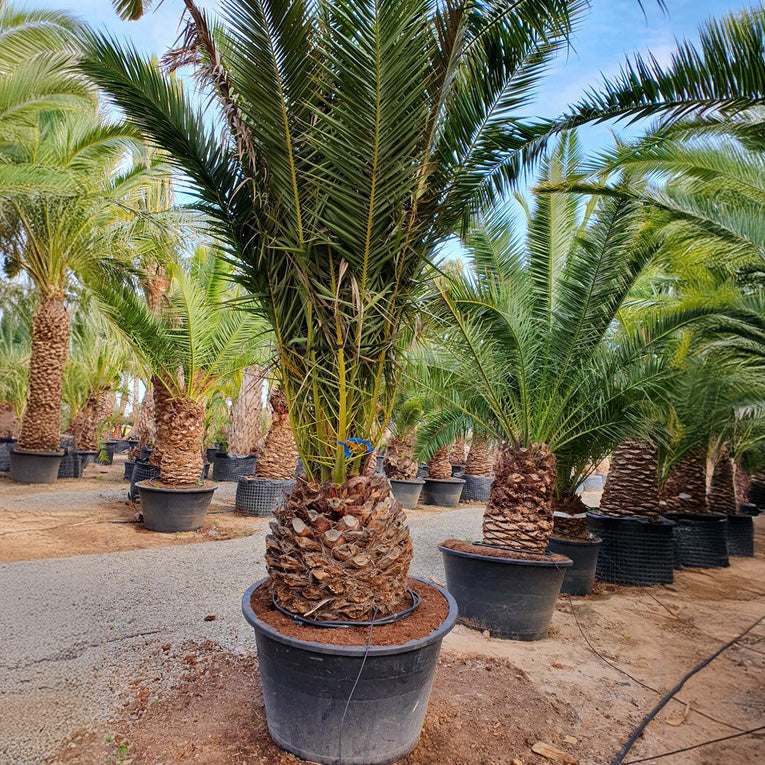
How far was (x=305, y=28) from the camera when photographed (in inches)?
102

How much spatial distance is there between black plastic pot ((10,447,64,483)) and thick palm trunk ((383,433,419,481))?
22.4 feet

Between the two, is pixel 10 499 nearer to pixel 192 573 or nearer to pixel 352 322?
pixel 192 573

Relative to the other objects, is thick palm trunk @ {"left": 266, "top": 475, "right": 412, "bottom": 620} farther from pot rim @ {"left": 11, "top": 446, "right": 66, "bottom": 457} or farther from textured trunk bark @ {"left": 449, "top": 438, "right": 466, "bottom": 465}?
textured trunk bark @ {"left": 449, "top": 438, "right": 466, "bottom": 465}

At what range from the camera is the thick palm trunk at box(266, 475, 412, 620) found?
266 cm

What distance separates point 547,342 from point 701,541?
540cm

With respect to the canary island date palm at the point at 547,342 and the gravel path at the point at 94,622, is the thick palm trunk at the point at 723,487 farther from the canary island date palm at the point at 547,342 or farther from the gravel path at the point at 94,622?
the gravel path at the point at 94,622

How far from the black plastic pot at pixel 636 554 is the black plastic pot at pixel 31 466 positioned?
32.8 feet

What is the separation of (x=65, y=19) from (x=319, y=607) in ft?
29.1

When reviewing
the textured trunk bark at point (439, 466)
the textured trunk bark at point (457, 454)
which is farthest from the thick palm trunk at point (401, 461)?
the textured trunk bark at point (457, 454)

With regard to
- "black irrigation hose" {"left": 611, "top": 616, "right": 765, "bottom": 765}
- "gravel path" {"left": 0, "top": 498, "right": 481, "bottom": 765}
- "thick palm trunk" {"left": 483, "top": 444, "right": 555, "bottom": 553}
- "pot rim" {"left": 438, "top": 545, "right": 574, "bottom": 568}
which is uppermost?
"thick palm trunk" {"left": 483, "top": 444, "right": 555, "bottom": 553}

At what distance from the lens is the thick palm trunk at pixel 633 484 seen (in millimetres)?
7066

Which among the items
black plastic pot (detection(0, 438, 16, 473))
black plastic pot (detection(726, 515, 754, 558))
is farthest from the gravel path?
black plastic pot (detection(0, 438, 16, 473))

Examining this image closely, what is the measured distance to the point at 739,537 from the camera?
9.95 m

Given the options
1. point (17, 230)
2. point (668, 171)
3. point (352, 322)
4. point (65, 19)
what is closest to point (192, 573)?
point (352, 322)
